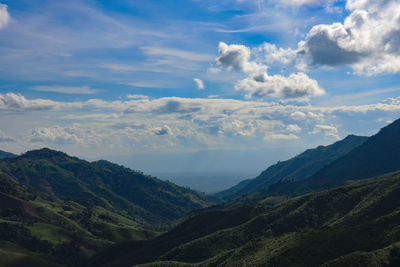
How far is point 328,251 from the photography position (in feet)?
399

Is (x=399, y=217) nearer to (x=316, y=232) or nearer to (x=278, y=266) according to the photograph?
(x=316, y=232)

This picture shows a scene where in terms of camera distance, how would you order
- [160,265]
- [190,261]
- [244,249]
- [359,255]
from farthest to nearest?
[190,261]
[160,265]
[244,249]
[359,255]

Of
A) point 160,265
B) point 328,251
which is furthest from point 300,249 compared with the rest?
point 160,265

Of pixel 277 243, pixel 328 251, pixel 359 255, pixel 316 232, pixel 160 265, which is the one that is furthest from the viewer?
pixel 160 265

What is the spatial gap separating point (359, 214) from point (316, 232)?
78.0m

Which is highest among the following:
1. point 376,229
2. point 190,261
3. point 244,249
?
point 376,229

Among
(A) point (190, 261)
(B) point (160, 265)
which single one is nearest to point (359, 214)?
(A) point (190, 261)

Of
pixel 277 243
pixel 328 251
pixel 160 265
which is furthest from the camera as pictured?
pixel 160 265

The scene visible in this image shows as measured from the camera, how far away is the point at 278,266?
121750 millimetres

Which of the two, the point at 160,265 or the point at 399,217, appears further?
the point at 160,265

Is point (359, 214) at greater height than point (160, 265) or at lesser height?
greater

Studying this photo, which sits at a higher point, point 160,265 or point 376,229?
point 376,229

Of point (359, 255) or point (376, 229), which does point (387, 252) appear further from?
point (376, 229)

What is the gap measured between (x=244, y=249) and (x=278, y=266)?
36944mm
